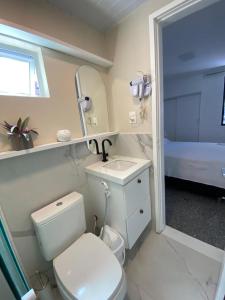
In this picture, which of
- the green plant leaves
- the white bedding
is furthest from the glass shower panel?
the white bedding

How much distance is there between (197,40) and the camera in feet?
6.89

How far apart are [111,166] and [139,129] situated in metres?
0.49

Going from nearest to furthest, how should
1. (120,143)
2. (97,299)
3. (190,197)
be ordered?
(97,299) → (120,143) → (190,197)

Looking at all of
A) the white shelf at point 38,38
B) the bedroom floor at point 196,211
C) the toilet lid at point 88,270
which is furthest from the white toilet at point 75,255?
the white shelf at point 38,38

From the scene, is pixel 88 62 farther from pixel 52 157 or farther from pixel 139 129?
pixel 52 157

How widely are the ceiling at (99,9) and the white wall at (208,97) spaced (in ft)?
11.5

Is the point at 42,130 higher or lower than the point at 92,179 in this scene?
higher

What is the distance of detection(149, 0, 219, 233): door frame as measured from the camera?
1.05m

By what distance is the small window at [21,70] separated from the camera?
105 centimetres

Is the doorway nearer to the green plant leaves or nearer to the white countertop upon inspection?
the white countertop

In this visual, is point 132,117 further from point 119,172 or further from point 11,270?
point 11,270

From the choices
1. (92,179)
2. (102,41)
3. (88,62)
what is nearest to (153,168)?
(92,179)

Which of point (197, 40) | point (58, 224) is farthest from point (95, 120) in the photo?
point (197, 40)

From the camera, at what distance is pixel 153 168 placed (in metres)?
1.50
